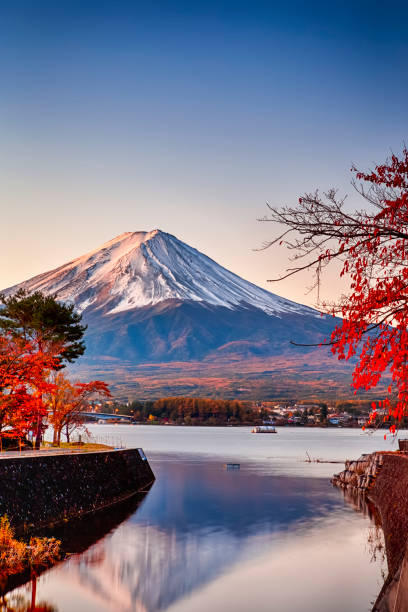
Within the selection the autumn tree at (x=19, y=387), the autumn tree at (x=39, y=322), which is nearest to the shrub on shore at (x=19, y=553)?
the autumn tree at (x=19, y=387)

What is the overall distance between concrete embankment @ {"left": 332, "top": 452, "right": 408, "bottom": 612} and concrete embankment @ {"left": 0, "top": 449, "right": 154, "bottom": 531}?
12.2m

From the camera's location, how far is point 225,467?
72000mm

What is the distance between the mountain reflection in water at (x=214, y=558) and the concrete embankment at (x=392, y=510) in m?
1.42

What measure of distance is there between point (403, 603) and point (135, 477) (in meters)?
35.8

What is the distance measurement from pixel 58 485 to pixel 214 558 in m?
6.95

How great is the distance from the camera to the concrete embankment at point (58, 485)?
23.4 metres

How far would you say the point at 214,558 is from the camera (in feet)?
84.8

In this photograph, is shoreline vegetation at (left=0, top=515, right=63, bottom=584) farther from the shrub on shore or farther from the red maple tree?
the red maple tree

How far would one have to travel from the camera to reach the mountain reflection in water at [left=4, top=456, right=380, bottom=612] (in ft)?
65.6

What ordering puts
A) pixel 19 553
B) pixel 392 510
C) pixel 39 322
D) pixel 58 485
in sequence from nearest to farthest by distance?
pixel 19 553, pixel 392 510, pixel 58 485, pixel 39 322

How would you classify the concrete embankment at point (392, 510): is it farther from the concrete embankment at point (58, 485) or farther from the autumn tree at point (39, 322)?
the autumn tree at point (39, 322)

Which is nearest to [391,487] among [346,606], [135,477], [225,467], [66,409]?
[346,606]

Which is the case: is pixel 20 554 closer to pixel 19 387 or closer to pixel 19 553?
pixel 19 553

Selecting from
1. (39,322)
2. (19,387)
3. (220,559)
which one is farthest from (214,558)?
(39,322)
